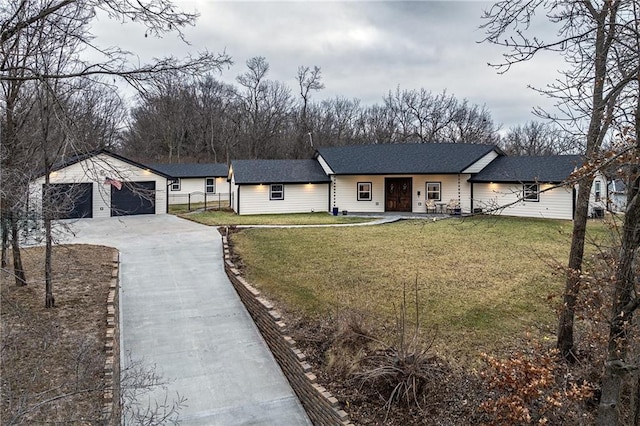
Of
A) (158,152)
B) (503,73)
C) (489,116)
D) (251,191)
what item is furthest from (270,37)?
(489,116)

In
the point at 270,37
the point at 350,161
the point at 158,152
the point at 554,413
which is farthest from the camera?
the point at 158,152

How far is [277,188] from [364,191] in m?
5.36

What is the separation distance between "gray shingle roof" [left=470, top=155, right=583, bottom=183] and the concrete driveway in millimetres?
16502

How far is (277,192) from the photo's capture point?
24734mm

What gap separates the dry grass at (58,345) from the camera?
4.32 m

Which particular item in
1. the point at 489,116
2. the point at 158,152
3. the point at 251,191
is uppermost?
the point at 489,116

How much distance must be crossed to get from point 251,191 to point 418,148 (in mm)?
11235

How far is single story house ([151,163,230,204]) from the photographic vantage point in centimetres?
3472

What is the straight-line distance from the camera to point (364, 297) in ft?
28.4

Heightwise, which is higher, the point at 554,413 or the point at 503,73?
the point at 503,73

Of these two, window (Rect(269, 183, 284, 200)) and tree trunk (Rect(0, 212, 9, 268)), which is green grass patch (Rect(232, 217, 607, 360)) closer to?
tree trunk (Rect(0, 212, 9, 268))

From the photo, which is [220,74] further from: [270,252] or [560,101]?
[270,252]

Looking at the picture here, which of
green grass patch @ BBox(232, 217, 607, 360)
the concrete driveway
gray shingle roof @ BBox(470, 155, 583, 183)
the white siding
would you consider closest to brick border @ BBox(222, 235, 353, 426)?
the concrete driveway

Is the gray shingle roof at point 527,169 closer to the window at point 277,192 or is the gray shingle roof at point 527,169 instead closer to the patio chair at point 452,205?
the patio chair at point 452,205
